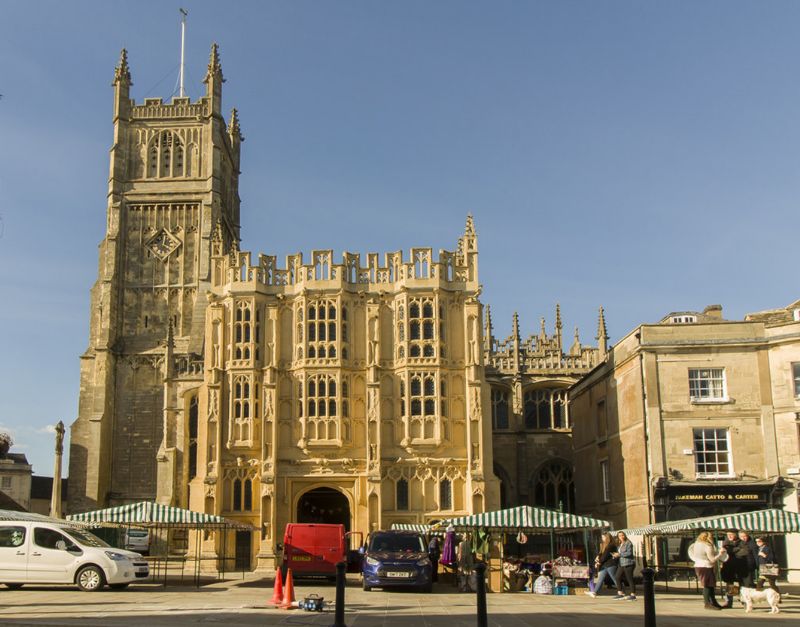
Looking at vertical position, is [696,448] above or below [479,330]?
below

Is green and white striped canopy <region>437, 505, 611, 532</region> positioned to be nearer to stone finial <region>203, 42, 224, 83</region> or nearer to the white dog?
the white dog

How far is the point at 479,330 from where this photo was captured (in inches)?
1535

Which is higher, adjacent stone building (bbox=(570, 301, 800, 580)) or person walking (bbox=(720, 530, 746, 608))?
adjacent stone building (bbox=(570, 301, 800, 580))

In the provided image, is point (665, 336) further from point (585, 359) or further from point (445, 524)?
point (585, 359)

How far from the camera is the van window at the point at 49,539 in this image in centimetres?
2339

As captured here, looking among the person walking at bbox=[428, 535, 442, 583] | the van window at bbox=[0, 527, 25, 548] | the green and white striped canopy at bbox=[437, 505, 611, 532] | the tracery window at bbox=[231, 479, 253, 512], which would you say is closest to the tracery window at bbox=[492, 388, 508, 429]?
the tracery window at bbox=[231, 479, 253, 512]

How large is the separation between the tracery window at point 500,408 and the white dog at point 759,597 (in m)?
32.7

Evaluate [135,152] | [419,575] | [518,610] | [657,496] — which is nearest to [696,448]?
[657,496]

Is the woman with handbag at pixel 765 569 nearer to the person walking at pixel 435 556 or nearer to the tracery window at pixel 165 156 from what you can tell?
the person walking at pixel 435 556

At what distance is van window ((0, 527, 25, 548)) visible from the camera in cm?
2338

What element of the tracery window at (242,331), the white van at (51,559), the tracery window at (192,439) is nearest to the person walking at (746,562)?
the white van at (51,559)

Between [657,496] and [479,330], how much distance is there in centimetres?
952

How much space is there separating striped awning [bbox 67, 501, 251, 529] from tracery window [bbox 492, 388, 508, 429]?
26586 millimetres

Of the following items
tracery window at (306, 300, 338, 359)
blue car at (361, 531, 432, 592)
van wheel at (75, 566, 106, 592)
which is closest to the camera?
van wheel at (75, 566, 106, 592)
